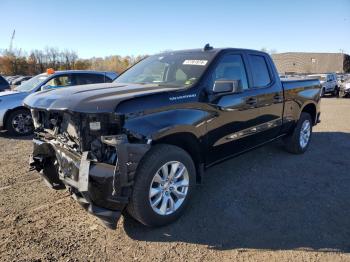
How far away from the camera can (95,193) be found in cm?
294

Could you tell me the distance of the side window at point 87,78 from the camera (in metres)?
9.23

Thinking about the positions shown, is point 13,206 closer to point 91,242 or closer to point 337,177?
point 91,242

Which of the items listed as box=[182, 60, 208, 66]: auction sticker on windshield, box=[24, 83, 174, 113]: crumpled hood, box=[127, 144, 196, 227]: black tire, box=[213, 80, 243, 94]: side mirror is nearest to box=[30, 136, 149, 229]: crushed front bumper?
box=[127, 144, 196, 227]: black tire

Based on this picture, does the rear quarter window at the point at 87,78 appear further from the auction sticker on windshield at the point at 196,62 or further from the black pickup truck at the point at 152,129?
the auction sticker on windshield at the point at 196,62

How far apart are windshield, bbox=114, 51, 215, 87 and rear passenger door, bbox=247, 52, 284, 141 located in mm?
988

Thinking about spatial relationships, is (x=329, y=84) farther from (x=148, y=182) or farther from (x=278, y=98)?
(x=148, y=182)

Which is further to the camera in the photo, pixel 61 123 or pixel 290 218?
pixel 290 218

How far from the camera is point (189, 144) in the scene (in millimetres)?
3678

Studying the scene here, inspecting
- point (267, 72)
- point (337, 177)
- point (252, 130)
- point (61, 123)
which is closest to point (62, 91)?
point (61, 123)

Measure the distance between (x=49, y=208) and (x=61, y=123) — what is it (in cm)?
120

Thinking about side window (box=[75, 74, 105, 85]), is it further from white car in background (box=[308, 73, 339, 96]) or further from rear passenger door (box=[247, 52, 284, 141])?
white car in background (box=[308, 73, 339, 96])

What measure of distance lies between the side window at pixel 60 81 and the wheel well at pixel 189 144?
6260 millimetres

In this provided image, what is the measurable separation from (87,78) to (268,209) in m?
7.11

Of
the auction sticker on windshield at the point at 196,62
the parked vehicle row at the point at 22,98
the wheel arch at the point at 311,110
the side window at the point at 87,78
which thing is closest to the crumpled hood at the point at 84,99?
the auction sticker on windshield at the point at 196,62
